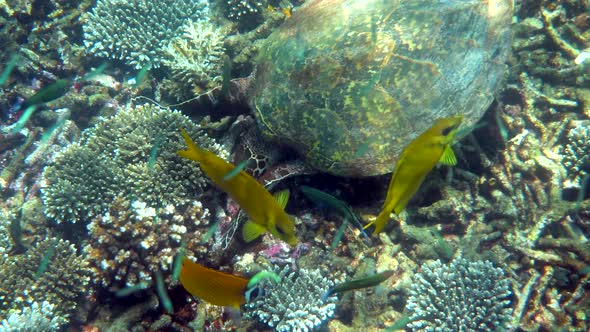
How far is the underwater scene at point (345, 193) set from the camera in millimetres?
3527

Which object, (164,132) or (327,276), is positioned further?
(164,132)

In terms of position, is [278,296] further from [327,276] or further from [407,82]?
[407,82]

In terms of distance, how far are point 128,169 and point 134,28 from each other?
3.27m

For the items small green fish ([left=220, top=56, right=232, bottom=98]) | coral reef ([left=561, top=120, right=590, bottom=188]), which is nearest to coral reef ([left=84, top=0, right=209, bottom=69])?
small green fish ([left=220, top=56, right=232, bottom=98])

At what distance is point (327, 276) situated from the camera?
12.3ft

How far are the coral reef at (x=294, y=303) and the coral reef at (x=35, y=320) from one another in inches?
85.8

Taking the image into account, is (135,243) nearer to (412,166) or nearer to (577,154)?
(412,166)

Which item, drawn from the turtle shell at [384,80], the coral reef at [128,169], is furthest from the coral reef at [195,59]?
the turtle shell at [384,80]

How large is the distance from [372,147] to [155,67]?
4.25 metres

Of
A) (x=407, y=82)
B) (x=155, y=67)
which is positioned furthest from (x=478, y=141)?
(x=155, y=67)

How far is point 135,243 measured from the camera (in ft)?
12.2

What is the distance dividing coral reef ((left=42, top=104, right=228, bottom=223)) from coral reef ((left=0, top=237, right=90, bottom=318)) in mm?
608

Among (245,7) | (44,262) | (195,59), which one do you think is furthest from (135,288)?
(245,7)

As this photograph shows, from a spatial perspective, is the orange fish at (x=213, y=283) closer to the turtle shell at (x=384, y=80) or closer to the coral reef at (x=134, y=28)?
the turtle shell at (x=384, y=80)
